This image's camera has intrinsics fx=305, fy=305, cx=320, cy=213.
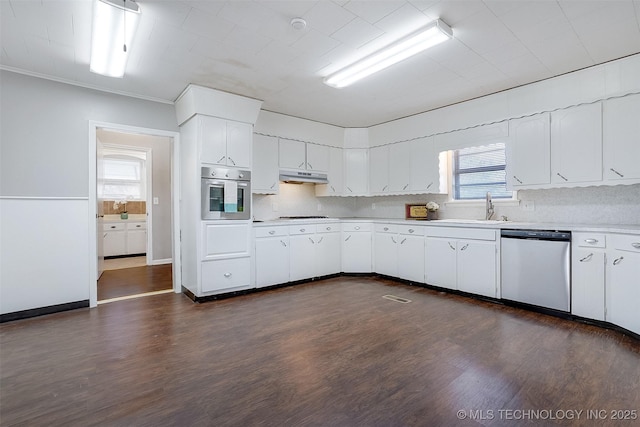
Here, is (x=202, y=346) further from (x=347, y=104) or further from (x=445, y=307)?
(x=347, y=104)

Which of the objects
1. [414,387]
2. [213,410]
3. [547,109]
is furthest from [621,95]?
[213,410]

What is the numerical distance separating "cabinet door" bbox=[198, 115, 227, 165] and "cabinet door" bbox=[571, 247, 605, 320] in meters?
4.07

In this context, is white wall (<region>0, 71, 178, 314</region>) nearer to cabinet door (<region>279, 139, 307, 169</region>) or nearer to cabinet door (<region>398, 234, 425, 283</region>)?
cabinet door (<region>279, 139, 307, 169</region>)

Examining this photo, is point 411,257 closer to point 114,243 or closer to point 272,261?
point 272,261

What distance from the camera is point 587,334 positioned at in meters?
2.73

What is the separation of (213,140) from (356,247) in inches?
110

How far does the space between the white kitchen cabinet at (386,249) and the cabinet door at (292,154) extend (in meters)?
1.65

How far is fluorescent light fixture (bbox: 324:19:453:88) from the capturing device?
249 centimetres

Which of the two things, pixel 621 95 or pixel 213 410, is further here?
pixel 621 95

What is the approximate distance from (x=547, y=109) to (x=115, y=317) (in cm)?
532

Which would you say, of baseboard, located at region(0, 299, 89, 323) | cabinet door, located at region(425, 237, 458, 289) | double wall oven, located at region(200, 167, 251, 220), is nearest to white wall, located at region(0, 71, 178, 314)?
baseboard, located at region(0, 299, 89, 323)

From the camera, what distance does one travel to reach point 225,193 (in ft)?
12.9

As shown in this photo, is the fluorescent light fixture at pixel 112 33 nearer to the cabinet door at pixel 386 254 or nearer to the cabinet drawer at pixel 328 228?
the cabinet drawer at pixel 328 228

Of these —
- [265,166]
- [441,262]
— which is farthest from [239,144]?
[441,262]
